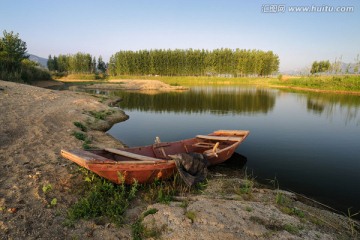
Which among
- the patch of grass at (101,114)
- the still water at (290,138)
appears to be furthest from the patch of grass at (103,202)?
the patch of grass at (101,114)

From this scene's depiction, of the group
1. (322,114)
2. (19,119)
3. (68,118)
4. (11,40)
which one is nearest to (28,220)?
(19,119)

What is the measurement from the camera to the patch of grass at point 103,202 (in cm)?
686

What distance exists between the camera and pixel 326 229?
22.4 ft

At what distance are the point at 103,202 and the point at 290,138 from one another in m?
14.8

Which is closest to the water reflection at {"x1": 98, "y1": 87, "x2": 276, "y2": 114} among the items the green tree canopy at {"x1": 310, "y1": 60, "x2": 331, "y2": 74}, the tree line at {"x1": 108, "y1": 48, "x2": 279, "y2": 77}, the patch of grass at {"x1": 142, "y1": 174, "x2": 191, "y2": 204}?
the patch of grass at {"x1": 142, "y1": 174, "x2": 191, "y2": 204}

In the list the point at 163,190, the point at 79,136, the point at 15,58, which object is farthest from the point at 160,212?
the point at 15,58

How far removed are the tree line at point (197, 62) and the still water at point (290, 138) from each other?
74417 mm

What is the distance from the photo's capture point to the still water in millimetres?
10828

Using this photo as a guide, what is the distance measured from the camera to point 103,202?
7527 millimetres

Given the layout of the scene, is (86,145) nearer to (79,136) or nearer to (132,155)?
(79,136)

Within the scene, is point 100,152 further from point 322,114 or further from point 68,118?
point 322,114

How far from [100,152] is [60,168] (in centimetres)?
156

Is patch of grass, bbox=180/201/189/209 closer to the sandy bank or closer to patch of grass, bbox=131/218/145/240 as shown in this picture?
patch of grass, bbox=131/218/145/240

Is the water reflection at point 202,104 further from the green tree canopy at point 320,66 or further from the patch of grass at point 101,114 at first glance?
the green tree canopy at point 320,66
